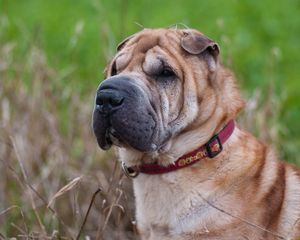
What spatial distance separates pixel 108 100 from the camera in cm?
561

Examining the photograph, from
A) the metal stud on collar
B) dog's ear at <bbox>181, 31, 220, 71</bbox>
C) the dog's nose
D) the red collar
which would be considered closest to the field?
the metal stud on collar

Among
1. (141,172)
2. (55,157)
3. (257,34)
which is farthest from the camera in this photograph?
(257,34)

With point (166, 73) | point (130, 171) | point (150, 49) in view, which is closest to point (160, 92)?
point (166, 73)

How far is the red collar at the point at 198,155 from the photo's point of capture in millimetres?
5879

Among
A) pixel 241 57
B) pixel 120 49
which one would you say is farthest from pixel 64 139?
pixel 241 57

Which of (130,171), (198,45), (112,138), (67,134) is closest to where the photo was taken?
(112,138)

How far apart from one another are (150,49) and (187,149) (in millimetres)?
597

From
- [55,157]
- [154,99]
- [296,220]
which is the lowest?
[55,157]

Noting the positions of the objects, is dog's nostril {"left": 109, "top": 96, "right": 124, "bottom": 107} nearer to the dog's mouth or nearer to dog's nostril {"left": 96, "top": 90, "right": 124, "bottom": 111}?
dog's nostril {"left": 96, "top": 90, "right": 124, "bottom": 111}

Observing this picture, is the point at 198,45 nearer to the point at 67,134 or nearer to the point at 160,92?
the point at 160,92

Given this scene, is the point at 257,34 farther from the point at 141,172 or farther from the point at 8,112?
the point at 141,172

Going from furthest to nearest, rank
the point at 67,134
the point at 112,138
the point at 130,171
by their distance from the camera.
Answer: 1. the point at 67,134
2. the point at 130,171
3. the point at 112,138

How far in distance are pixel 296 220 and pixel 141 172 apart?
0.91 metres

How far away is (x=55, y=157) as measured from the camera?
795 cm
